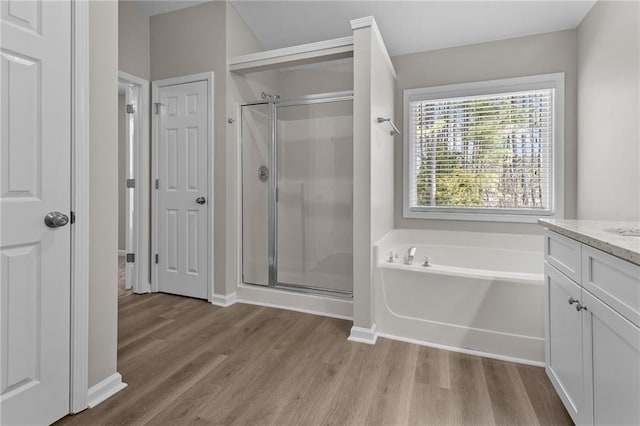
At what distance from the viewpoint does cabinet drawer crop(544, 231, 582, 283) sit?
1.30m

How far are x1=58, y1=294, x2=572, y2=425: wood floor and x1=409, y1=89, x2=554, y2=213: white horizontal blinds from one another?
67.6 inches

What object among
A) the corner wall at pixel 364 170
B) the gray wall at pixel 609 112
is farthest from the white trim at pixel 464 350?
the gray wall at pixel 609 112

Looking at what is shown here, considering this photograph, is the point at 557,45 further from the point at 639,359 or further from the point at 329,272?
the point at 639,359

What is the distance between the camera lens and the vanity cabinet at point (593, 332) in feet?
3.10

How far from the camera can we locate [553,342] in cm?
155

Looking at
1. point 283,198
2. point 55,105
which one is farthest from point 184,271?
point 55,105

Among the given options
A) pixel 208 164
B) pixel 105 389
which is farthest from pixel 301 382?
pixel 208 164

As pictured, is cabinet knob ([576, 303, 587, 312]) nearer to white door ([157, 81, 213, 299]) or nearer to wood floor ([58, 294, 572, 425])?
wood floor ([58, 294, 572, 425])

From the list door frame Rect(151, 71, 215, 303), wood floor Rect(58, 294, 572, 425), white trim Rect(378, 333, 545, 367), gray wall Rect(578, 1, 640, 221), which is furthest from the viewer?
door frame Rect(151, 71, 215, 303)

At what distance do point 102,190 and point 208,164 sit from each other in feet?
4.77

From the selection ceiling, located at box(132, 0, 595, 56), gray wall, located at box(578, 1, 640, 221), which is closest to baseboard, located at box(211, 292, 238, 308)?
ceiling, located at box(132, 0, 595, 56)

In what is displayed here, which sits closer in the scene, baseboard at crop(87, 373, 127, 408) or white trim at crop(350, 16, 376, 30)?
baseboard at crop(87, 373, 127, 408)

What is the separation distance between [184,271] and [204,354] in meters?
1.25

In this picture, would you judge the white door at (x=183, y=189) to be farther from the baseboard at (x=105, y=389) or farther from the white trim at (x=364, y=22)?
the white trim at (x=364, y=22)
